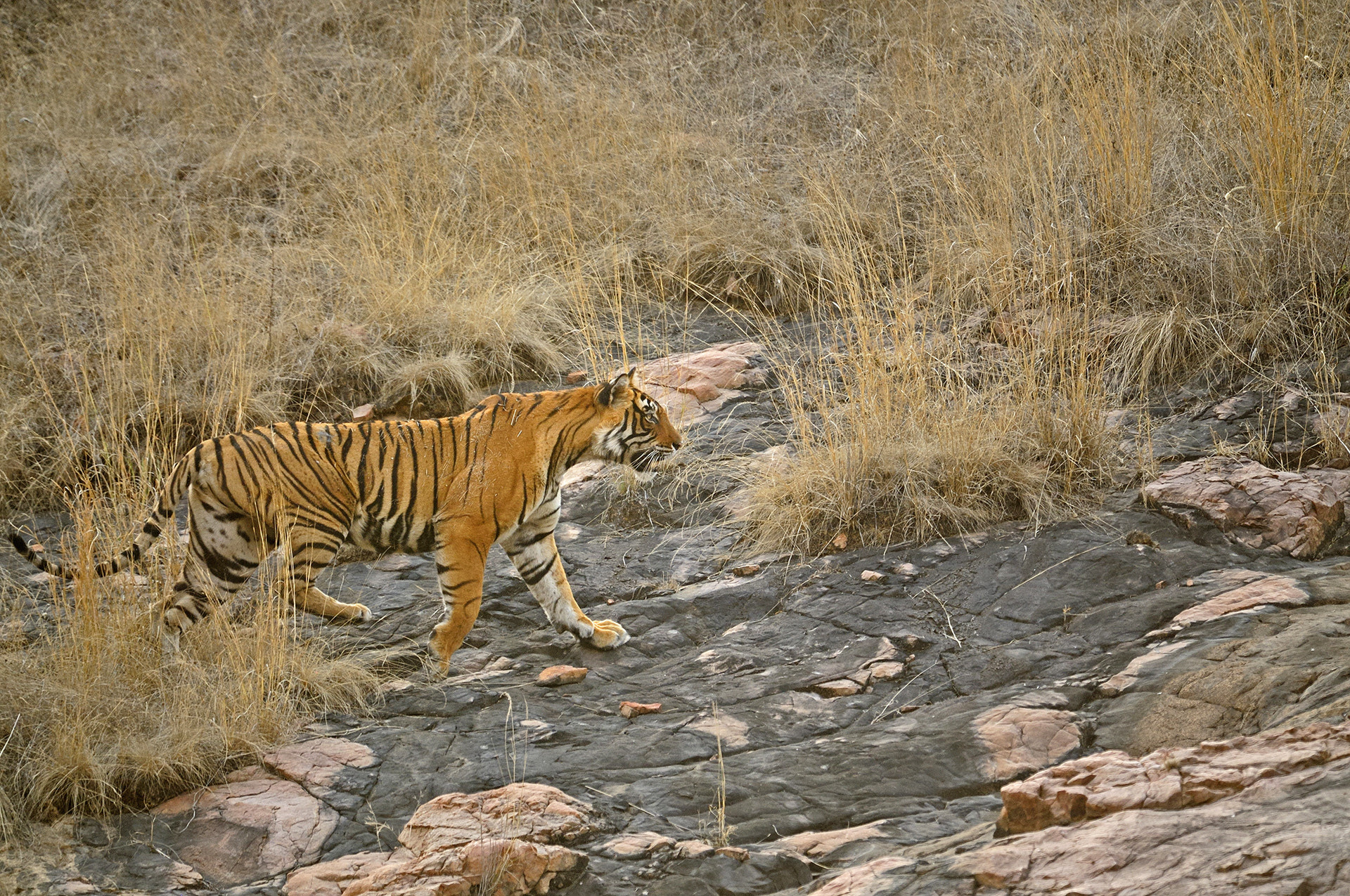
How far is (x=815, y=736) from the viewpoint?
12.6ft

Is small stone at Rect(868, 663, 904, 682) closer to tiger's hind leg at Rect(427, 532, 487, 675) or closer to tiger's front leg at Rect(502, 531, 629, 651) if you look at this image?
tiger's front leg at Rect(502, 531, 629, 651)

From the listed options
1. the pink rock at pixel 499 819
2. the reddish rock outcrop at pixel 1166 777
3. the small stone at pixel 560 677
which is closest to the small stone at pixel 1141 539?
the reddish rock outcrop at pixel 1166 777

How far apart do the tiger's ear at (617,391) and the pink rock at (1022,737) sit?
2.10 metres

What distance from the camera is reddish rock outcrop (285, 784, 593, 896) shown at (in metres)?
2.97

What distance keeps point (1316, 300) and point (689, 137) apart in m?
4.76

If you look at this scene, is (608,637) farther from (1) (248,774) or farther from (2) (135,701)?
(2) (135,701)

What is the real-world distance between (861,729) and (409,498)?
213 centimetres

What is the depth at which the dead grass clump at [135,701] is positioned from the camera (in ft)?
11.6

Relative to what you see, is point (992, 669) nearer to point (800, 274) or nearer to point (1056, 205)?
point (1056, 205)

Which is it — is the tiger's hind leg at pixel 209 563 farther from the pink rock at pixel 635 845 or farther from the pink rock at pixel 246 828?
the pink rock at pixel 635 845

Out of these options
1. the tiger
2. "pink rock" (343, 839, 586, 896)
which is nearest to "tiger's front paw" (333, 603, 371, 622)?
the tiger

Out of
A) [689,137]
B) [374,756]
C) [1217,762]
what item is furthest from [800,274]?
[1217,762]

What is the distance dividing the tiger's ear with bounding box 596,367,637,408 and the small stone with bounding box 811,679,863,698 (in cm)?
157

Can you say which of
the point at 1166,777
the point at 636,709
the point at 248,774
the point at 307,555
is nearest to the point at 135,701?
the point at 248,774
